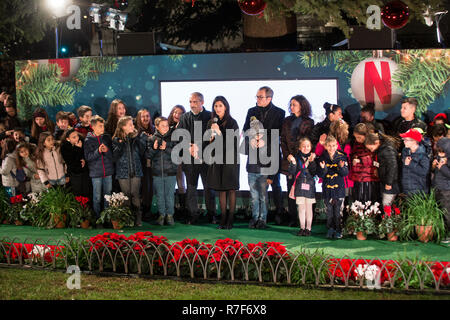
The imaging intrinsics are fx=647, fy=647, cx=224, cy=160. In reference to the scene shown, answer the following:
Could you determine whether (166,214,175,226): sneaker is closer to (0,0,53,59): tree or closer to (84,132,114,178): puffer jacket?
(84,132,114,178): puffer jacket

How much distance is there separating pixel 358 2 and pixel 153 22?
9435 mm

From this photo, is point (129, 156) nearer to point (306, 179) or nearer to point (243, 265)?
point (306, 179)

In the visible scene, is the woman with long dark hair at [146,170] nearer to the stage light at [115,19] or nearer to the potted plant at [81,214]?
the potted plant at [81,214]

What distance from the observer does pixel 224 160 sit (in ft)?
35.0

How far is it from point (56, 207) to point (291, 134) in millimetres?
4081

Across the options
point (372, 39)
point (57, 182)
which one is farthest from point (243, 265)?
point (372, 39)

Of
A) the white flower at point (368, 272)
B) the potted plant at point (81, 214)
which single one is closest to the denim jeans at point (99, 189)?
the potted plant at point (81, 214)

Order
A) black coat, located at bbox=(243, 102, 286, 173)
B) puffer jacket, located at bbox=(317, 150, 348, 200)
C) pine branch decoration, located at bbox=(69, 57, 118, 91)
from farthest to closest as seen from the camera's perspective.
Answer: pine branch decoration, located at bbox=(69, 57, 118, 91), black coat, located at bbox=(243, 102, 286, 173), puffer jacket, located at bbox=(317, 150, 348, 200)

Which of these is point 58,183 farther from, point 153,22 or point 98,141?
point 153,22

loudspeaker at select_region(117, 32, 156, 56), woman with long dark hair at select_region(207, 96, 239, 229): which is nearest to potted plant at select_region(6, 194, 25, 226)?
loudspeaker at select_region(117, 32, 156, 56)

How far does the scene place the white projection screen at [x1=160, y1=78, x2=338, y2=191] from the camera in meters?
11.2

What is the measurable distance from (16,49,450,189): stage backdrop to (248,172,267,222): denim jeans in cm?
80

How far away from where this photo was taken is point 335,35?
1504 cm

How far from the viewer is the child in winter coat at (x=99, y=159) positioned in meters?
10.8
